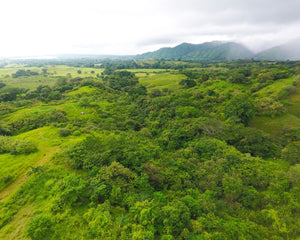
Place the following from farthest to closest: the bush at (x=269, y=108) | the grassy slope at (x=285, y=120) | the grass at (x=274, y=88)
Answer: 1. the grass at (x=274, y=88)
2. the bush at (x=269, y=108)
3. the grassy slope at (x=285, y=120)

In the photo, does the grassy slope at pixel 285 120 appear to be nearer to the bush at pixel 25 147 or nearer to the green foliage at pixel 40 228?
the green foliage at pixel 40 228

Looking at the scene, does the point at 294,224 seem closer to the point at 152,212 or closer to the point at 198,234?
the point at 198,234

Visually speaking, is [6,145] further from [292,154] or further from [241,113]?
[241,113]

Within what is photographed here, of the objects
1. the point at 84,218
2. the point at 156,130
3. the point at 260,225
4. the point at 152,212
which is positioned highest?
the point at 152,212

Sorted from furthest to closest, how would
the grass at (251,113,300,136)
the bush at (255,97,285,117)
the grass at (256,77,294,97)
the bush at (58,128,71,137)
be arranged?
the grass at (256,77,294,97), the bush at (255,97,285,117), the grass at (251,113,300,136), the bush at (58,128,71,137)

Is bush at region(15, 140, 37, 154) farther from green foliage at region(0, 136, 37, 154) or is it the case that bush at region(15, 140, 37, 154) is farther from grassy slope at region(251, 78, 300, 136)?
grassy slope at region(251, 78, 300, 136)

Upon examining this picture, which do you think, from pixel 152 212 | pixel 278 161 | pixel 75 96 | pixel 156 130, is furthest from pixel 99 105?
pixel 278 161

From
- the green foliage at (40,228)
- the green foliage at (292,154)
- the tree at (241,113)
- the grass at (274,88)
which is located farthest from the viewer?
the grass at (274,88)

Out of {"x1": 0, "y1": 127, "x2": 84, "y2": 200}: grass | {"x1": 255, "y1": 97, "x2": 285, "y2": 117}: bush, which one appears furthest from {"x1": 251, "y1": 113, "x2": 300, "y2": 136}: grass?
{"x1": 0, "y1": 127, "x2": 84, "y2": 200}: grass

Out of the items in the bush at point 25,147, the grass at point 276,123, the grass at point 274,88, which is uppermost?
the grass at point 274,88

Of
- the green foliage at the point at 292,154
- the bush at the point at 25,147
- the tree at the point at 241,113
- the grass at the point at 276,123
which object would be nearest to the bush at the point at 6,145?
the bush at the point at 25,147

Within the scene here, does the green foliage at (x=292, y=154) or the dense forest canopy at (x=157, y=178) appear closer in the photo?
the dense forest canopy at (x=157, y=178)
